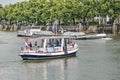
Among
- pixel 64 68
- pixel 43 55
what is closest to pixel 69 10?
pixel 43 55

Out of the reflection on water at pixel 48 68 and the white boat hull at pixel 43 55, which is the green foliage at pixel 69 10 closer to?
the white boat hull at pixel 43 55

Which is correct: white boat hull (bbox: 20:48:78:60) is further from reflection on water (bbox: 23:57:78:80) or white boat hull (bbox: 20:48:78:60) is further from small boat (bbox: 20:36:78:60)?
reflection on water (bbox: 23:57:78:80)

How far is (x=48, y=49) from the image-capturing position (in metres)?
68.2

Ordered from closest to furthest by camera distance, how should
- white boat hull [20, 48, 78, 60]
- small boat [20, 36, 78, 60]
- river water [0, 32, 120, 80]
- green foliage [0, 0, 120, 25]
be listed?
river water [0, 32, 120, 80] → white boat hull [20, 48, 78, 60] → small boat [20, 36, 78, 60] → green foliage [0, 0, 120, 25]

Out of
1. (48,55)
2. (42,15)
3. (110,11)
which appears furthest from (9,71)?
(42,15)

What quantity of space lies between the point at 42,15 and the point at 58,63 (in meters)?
117

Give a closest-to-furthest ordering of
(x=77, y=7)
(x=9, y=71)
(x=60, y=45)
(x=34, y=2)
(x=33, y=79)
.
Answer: (x=33, y=79)
(x=9, y=71)
(x=60, y=45)
(x=77, y=7)
(x=34, y=2)

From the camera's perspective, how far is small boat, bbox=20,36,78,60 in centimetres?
6631

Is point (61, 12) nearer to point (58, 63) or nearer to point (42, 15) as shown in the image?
point (42, 15)

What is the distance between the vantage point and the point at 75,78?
51.7 metres

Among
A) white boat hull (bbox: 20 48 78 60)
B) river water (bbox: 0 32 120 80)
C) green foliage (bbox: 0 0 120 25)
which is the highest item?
green foliage (bbox: 0 0 120 25)

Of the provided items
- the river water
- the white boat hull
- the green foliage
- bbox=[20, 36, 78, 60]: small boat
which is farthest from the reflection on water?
the green foliage

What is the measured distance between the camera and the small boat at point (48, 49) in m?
66.3

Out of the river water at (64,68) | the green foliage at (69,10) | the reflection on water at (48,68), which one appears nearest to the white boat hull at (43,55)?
the river water at (64,68)
